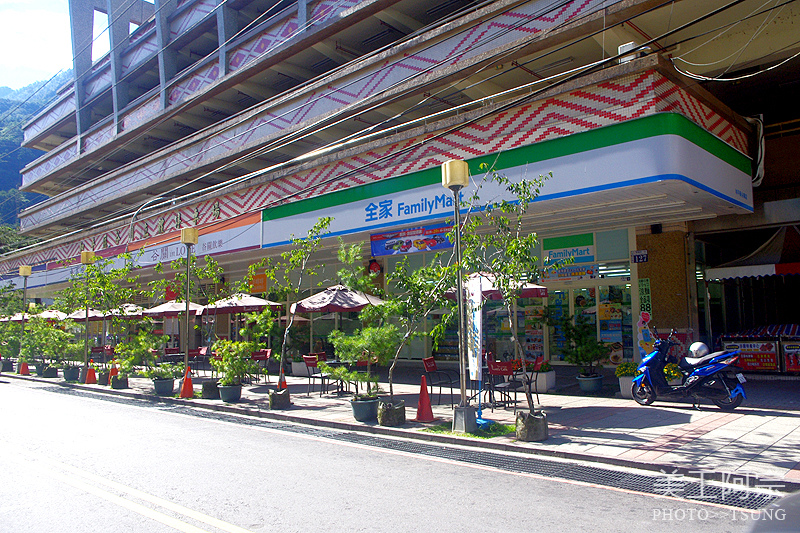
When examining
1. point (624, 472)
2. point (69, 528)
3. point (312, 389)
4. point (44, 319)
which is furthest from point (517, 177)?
point (44, 319)

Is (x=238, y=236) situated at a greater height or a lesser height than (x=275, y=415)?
greater

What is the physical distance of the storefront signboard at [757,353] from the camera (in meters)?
13.9

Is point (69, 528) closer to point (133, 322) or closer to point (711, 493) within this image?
point (711, 493)

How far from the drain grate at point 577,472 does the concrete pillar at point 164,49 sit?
26134mm

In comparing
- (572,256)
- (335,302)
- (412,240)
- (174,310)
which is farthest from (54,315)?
(572,256)

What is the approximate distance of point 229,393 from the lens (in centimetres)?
1356

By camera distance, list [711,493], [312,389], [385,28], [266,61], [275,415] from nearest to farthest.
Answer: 1. [711,493]
2. [275,415]
3. [312,389]
4. [385,28]
5. [266,61]

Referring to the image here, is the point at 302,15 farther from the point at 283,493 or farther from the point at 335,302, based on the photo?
the point at 283,493

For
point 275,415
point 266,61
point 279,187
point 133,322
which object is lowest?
point 275,415

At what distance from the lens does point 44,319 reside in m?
24.5

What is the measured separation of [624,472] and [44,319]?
82.9ft

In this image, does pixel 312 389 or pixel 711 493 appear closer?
pixel 711 493

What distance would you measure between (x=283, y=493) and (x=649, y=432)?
5749mm

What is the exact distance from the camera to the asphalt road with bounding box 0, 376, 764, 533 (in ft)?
16.6
